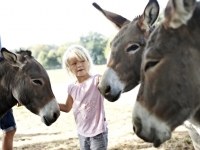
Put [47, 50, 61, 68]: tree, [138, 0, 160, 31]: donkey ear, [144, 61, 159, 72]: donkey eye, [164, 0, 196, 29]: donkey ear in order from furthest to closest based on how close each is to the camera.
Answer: [47, 50, 61, 68]: tree, [138, 0, 160, 31]: donkey ear, [144, 61, 159, 72]: donkey eye, [164, 0, 196, 29]: donkey ear

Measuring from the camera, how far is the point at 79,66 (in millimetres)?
3260

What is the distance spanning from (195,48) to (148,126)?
1.79ft

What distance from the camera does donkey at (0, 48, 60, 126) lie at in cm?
299

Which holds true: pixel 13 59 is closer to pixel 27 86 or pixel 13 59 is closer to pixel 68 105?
pixel 27 86

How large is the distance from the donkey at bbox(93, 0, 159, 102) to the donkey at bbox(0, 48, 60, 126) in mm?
774

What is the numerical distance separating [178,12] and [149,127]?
0.70m

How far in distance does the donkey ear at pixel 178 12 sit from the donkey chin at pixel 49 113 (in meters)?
1.76

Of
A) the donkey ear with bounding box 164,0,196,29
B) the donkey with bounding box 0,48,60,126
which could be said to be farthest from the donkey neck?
the donkey ear with bounding box 164,0,196,29

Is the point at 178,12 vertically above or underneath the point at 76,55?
above

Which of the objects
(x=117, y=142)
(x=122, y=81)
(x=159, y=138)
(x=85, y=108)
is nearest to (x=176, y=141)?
(x=117, y=142)

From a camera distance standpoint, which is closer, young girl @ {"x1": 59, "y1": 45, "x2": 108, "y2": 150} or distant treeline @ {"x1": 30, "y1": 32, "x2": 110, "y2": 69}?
young girl @ {"x1": 59, "y1": 45, "x2": 108, "y2": 150}

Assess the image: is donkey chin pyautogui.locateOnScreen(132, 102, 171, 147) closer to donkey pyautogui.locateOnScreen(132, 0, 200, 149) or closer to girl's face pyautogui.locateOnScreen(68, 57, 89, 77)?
donkey pyautogui.locateOnScreen(132, 0, 200, 149)

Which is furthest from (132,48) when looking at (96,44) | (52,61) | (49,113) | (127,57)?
(52,61)

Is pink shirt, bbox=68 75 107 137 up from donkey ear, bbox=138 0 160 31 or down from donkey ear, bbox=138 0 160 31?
down
